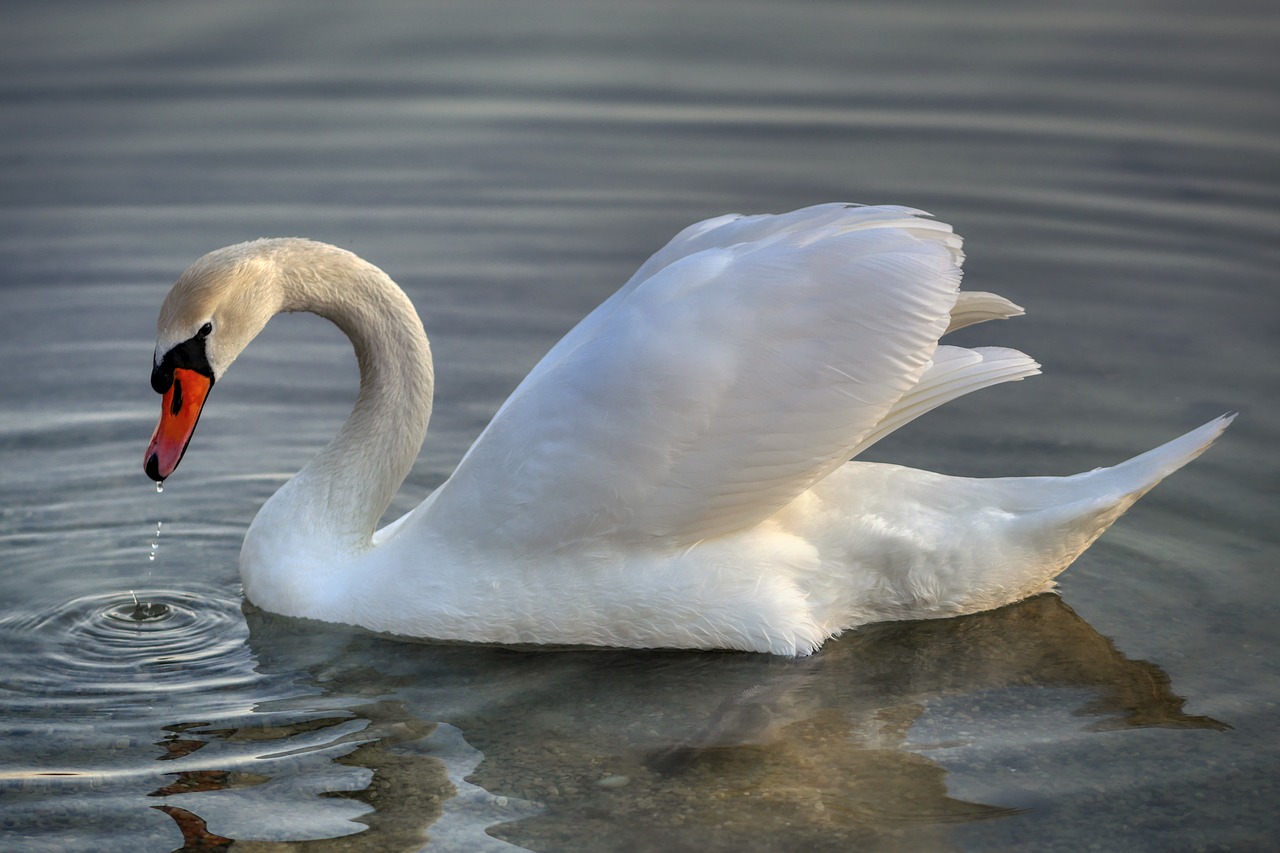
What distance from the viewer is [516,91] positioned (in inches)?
459

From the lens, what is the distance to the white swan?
5.58 meters

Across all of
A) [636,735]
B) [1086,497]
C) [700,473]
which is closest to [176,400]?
[700,473]

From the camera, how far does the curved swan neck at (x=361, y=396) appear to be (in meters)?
6.17

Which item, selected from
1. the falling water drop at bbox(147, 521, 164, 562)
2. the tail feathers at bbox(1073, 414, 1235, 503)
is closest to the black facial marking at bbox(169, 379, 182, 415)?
the falling water drop at bbox(147, 521, 164, 562)

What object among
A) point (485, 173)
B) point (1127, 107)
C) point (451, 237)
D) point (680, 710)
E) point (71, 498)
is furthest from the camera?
point (1127, 107)

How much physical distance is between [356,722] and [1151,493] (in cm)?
337

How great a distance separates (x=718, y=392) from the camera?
555cm

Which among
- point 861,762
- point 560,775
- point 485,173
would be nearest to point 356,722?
point 560,775

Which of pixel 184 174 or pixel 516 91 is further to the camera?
pixel 516 91

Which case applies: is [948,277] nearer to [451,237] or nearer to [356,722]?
[356,722]

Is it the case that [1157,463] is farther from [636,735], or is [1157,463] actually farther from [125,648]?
[125,648]

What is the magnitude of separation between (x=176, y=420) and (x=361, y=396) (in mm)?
777

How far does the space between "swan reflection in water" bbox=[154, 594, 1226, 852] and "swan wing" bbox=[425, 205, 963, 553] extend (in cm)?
49

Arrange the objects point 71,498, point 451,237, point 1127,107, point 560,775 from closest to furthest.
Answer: point 560,775, point 71,498, point 451,237, point 1127,107
